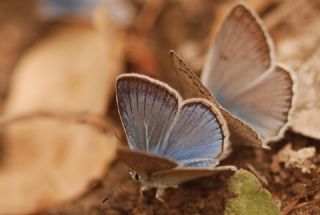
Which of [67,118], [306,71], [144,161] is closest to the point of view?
[144,161]

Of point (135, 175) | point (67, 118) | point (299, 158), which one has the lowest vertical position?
point (299, 158)

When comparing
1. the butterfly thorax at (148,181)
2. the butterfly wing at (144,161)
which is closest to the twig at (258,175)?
the butterfly thorax at (148,181)

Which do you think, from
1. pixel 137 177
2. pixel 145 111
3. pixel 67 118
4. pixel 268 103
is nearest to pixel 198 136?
pixel 145 111

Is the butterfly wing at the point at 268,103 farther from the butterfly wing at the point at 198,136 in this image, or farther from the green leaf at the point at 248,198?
the butterfly wing at the point at 198,136

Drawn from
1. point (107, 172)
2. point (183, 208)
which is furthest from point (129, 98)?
point (107, 172)

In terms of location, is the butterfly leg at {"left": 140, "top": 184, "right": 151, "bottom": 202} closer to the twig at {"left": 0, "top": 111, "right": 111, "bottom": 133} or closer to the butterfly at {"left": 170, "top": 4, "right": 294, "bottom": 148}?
the butterfly at {"left": 170, "top": 4, "right": 294, "bottom": 148}

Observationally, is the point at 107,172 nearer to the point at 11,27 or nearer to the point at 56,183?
the point at 56,183

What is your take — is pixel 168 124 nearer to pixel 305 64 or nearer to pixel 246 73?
pixel 246 73
